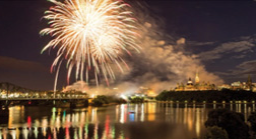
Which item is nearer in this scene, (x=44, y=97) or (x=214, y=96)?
(x=44, y=97)

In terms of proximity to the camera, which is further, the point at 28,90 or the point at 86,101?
the point at 86,101

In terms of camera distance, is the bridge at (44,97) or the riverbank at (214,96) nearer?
the bridge at (44,97)

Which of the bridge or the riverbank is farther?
the riverbank

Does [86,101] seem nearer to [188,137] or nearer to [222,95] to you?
[222,95]

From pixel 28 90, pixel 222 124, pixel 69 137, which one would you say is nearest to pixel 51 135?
pixel 69 137

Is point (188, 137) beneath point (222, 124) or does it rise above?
beneath

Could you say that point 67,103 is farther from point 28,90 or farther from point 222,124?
point 222,124

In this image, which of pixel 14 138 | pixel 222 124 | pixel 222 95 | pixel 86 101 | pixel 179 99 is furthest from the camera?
pixel 179 99

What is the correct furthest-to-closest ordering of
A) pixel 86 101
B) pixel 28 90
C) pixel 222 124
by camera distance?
pixel 86 101 → pixel 28 90 → pixel 222 124

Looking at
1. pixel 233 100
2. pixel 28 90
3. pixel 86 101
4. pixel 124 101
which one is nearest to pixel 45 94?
pixel 28 90
